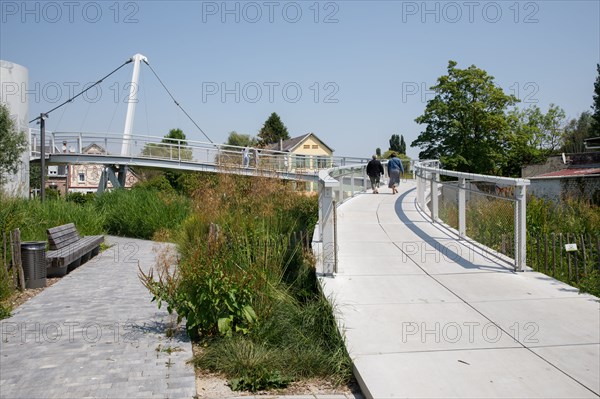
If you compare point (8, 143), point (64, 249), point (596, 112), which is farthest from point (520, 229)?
point (596, 112)

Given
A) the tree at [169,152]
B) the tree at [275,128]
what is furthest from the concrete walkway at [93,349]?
the tree at [275,128]

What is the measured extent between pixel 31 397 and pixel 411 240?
733 cm

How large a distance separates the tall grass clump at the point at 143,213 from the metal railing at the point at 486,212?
862 cm

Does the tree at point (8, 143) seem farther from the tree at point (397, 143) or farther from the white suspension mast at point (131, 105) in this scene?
the tree at point (397, 143)

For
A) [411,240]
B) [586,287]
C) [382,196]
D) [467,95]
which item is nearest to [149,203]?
[382,196]

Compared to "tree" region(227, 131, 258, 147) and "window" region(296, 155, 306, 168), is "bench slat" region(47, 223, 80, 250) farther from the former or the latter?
"tree" region(227, 131, 258, 147)

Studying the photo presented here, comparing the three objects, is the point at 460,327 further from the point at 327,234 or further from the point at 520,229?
the point at 520,229

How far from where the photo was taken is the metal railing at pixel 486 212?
27.0 feet

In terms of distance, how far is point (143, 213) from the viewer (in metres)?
19.3

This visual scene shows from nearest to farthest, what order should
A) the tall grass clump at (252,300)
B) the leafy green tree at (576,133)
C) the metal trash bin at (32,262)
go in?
the tall grass clump at (252,300)
the metal trash bin at (32,262)
the leafy green tree at (576,133)

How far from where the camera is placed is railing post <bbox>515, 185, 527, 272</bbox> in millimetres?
8133

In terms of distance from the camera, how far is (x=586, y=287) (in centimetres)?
737

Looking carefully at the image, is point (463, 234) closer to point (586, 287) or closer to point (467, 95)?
point (586, 287)

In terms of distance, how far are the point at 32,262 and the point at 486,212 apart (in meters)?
7.97
